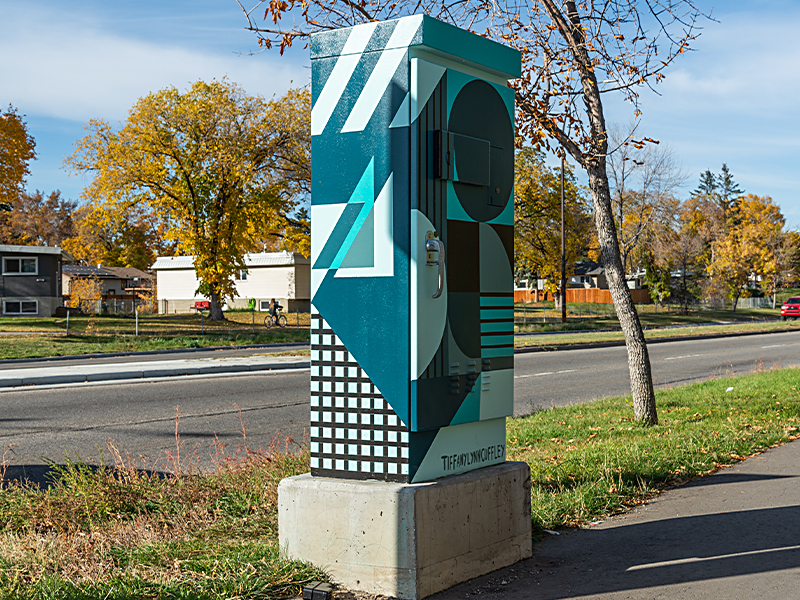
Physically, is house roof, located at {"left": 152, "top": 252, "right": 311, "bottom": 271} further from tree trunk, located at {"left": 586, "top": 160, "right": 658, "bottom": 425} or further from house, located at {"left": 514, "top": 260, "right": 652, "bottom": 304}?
tree trunk, located at {"left": 586, "top": 160, "right": 658, "bottom": 425}

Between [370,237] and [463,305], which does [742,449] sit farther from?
[370,237]

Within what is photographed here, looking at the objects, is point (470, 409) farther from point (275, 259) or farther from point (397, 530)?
point (275, 259)

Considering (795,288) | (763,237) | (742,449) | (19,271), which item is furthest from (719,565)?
(795,288)

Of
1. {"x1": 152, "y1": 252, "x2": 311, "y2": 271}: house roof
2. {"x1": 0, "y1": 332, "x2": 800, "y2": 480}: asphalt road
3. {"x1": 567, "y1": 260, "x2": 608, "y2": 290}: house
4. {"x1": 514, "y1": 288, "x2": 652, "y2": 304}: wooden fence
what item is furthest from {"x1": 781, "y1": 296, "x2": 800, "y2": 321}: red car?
{"x1": 567, "y1": 260, "x2": 608, "y2": 290}: house

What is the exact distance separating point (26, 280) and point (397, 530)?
46095mm

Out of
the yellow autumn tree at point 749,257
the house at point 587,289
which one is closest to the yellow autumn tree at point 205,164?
the yellow autumn tree at point 749,257

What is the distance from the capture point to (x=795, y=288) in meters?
100

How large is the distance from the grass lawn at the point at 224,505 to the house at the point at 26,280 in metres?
40.8

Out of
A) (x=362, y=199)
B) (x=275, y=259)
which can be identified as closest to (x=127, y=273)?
(x=275, y=259)

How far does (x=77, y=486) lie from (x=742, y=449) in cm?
609

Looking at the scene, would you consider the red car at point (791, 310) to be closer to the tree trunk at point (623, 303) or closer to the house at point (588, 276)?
the house at point (588, 276)

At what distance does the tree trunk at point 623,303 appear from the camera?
9.52m

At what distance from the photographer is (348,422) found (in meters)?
4.21

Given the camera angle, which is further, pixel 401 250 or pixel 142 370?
pixel 142 370
